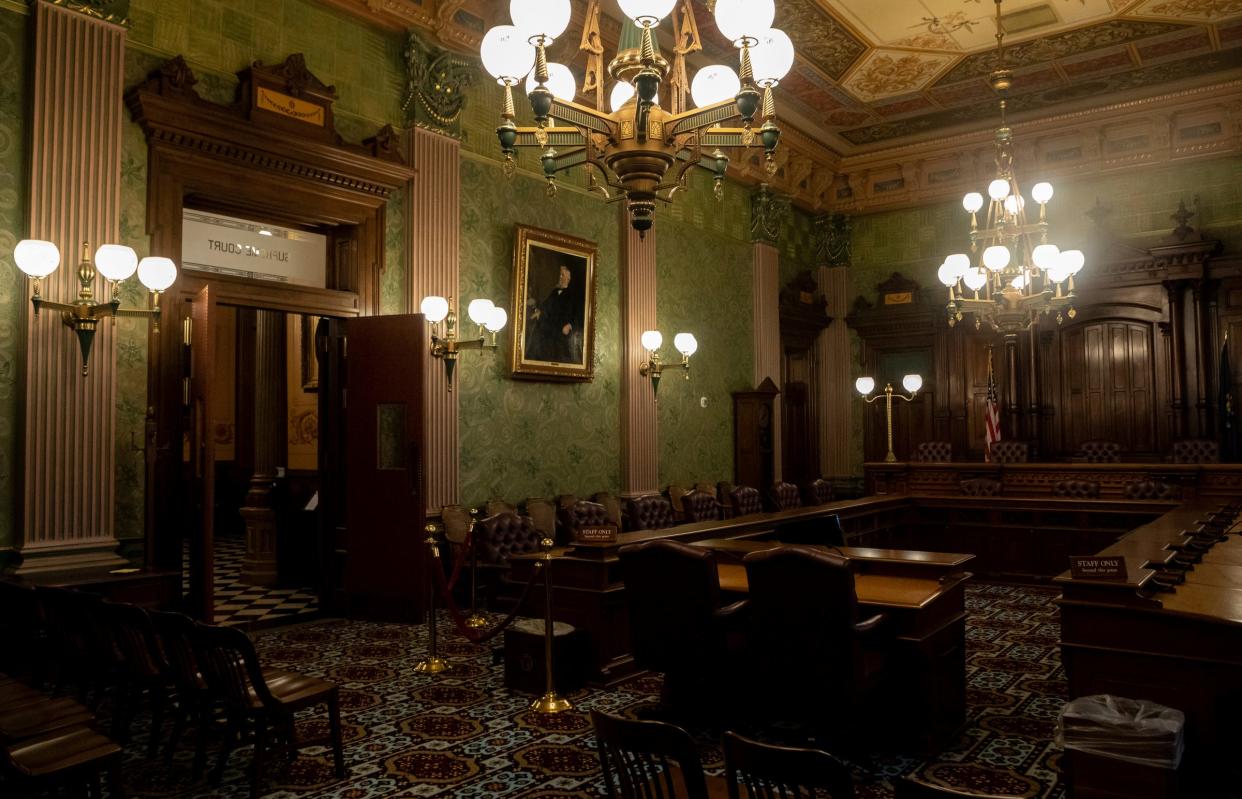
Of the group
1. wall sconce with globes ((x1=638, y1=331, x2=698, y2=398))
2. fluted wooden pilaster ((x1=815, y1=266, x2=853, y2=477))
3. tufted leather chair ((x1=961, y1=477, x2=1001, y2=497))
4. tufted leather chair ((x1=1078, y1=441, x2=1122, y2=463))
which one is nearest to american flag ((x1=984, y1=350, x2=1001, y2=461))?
tufted leather chair ((x1=1078, y1=441, x2=1122, y2=463))

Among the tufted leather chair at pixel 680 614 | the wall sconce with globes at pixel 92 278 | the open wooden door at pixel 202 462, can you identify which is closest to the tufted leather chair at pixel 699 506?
the tufted leather chair at pixel 680 614

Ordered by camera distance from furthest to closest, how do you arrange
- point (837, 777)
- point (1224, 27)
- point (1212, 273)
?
point (1212, 273)
point (1224, 27)
point (837, 777)

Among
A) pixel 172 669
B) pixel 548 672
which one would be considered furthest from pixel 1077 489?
pixel 172 669

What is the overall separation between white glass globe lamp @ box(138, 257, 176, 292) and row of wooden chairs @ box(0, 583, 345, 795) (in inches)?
78.2

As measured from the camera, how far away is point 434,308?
24.4 feet

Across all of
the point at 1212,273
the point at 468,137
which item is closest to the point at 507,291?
the point at 468,137

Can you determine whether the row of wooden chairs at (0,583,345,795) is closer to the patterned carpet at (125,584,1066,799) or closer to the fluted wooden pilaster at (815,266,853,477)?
the patterned carpet at (125,584,1066,799)

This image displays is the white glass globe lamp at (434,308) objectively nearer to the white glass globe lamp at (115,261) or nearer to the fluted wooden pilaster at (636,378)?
the white glass globe lamp at (115,261)

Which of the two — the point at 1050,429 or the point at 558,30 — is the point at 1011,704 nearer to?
the point at 558,30

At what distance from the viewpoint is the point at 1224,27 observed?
31.7ft

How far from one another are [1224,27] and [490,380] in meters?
9.03

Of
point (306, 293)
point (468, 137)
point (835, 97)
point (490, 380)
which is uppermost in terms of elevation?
point (835, 97)

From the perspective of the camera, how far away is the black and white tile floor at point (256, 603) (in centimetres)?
730

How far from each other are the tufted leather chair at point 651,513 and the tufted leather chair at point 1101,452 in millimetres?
6225
